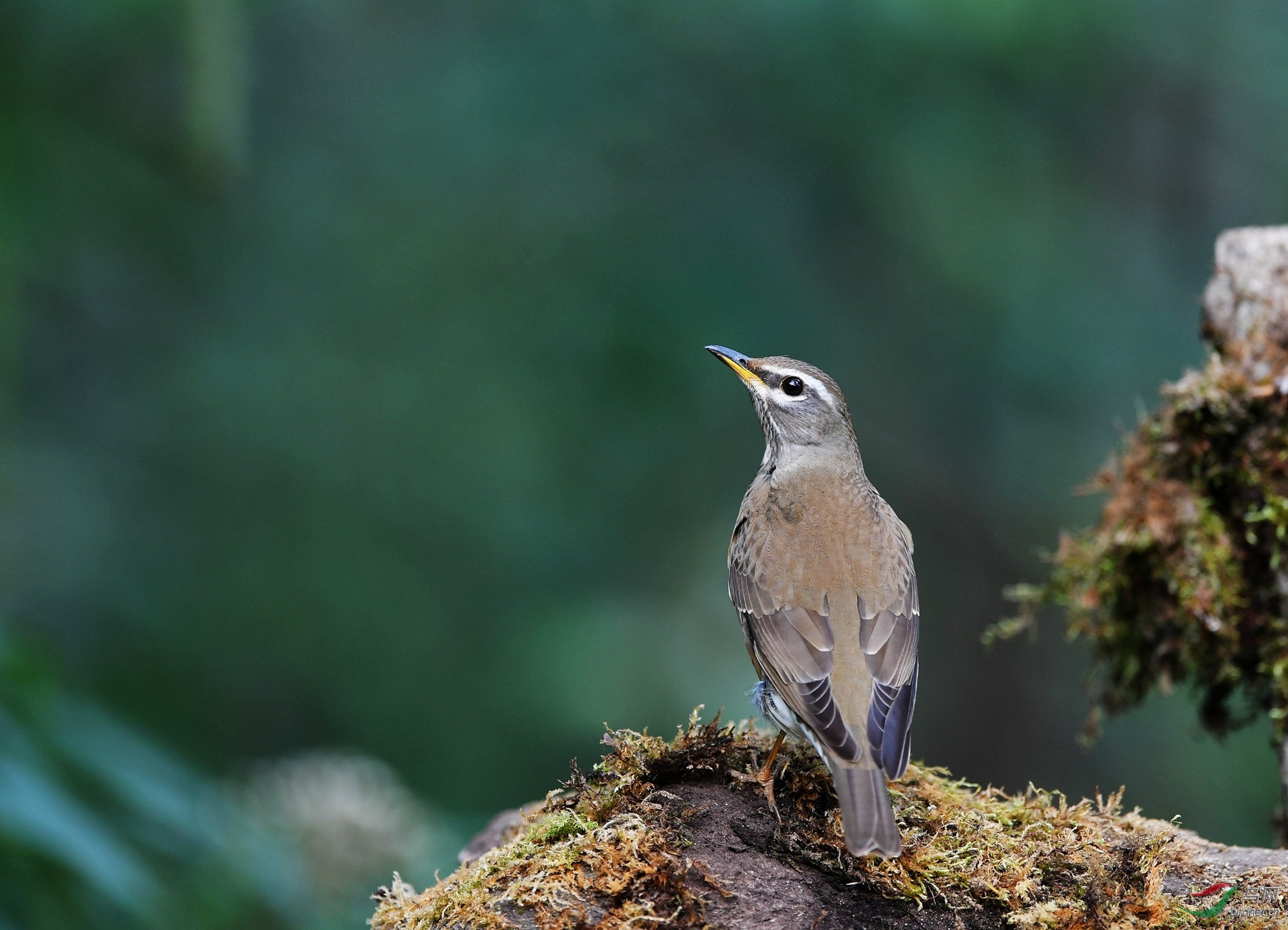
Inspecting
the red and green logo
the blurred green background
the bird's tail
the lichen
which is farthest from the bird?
the blurred green background

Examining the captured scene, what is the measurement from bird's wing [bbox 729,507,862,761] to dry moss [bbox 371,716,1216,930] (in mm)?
227

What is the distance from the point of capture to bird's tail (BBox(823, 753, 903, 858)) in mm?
3221

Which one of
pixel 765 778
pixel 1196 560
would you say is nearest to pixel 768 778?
pixel 765 778

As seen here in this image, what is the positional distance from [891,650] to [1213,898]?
3.84ft

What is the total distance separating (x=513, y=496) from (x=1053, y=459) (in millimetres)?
4771

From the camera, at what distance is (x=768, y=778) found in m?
3.69

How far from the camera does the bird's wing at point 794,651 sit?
3.68 metres

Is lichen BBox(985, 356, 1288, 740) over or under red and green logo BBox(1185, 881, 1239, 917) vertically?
over

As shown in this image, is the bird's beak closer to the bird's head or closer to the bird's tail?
the bird's head

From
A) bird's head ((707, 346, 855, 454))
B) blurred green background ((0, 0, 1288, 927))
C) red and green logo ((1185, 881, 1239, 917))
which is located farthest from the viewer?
blurred green background ((0, 0, 1288, 927))

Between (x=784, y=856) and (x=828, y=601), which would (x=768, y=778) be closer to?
(x=784, y=856)

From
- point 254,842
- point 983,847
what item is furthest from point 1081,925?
point 254,842

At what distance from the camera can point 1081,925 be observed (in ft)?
10.8

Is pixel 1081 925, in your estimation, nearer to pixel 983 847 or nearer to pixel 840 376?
pixel 983 847
